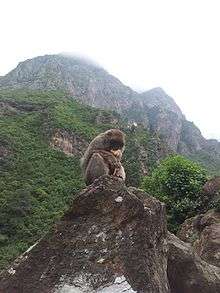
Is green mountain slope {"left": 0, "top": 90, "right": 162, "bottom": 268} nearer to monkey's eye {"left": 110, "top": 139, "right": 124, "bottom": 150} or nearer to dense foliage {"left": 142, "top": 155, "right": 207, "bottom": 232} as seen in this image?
dense foliage {"left": 142, "top": 155, "right": 207, "bottom": 232}

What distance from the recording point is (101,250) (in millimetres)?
8477

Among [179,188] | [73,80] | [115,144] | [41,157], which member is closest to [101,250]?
[115,144]

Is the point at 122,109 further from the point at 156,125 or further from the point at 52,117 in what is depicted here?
the point at 52,117

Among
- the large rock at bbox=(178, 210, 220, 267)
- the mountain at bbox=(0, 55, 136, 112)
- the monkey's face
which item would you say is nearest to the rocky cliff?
the monkey's face

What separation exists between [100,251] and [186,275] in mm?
2736

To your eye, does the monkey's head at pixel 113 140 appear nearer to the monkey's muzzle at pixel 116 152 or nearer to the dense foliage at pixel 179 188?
the monkey's muzzle at pixel 116 152

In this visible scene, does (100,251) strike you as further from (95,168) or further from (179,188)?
(179,188)

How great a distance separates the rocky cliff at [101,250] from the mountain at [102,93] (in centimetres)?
10995

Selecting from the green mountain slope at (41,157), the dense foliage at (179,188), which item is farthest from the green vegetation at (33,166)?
the dense foliage at (179,188)

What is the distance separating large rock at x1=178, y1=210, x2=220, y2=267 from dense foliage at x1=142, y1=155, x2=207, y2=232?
106 inches

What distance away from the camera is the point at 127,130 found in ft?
300

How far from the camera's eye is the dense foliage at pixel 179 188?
22.5 meters

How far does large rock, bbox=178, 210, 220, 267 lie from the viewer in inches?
567

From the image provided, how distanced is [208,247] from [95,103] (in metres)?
150
